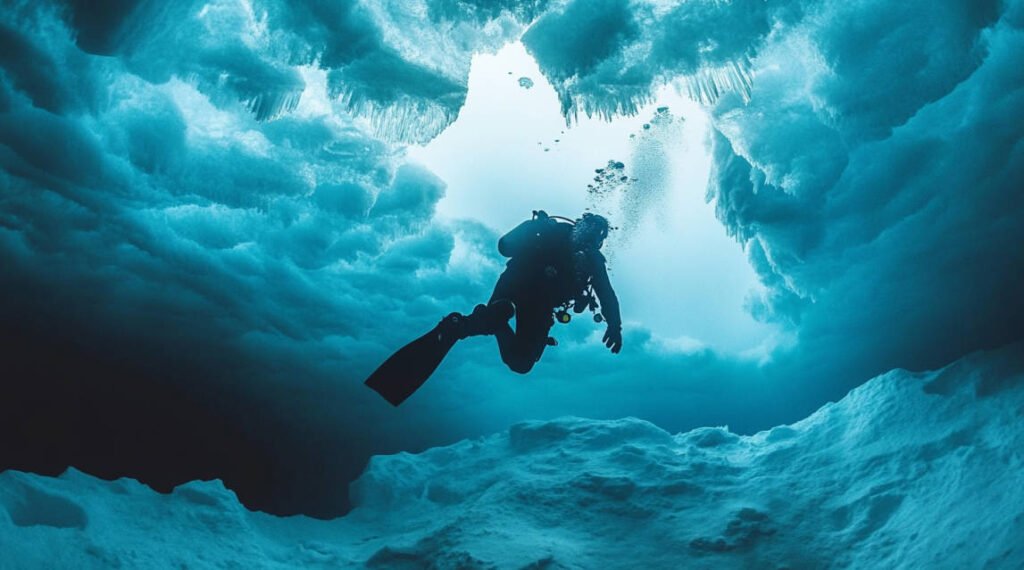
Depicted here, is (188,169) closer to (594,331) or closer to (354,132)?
(354,132)

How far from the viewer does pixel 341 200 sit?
28.9ft

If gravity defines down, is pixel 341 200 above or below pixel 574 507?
above

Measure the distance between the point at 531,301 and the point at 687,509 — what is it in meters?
3.72

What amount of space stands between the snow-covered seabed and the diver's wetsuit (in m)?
2.37

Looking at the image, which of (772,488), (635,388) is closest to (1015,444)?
(772,488)

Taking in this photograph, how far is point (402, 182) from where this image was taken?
928 cm

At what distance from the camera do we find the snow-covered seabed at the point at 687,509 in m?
4.97

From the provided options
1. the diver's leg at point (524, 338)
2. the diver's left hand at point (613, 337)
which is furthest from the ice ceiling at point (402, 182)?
the diver's left hand at point (613, 337)

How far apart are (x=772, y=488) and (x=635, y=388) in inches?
443

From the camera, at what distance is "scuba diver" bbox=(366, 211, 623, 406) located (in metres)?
5.00

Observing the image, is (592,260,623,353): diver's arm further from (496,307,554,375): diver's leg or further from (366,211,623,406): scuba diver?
(496,307,554,375): diver's leg

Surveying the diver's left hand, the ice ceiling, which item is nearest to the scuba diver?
the diver's left hand

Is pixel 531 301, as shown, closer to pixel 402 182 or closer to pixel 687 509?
pixel 687 509

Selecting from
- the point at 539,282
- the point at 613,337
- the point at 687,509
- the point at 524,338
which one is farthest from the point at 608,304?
the point at 687,509
